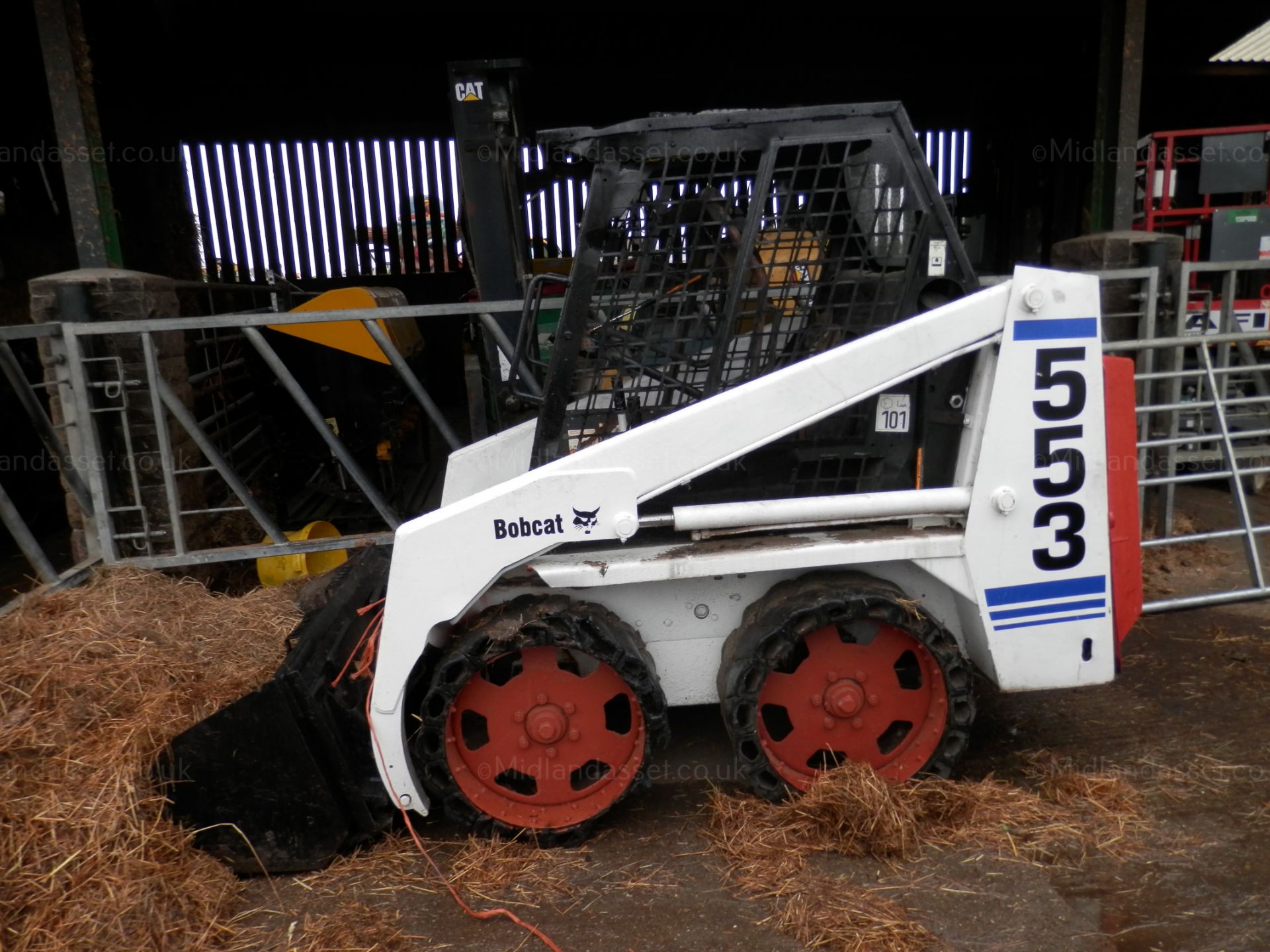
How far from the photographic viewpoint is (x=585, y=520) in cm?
275

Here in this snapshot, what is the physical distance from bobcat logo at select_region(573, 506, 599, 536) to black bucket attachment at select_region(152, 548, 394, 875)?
962 millimetres

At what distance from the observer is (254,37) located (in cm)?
927

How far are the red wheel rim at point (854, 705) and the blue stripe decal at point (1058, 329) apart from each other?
3.41ft

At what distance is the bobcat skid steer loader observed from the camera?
9.10 feet

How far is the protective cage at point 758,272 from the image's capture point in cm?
287

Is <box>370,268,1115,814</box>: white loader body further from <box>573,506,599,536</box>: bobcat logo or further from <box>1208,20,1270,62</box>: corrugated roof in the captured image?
<box>1208,20,1270,62</box>: corrugated roof

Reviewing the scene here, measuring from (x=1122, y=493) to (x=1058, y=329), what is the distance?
2.13 ft

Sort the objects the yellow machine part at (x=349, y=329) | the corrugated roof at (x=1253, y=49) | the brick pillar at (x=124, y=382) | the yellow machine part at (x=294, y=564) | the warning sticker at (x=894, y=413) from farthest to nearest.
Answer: the corrugated roof at (x=1253, y=49), the yellow machine part at (x=349, y=329), the yellow machine part at (x=294, y=564), the brick pillar at (x=124, y=382), the warning sticker at (x=894, y=413)

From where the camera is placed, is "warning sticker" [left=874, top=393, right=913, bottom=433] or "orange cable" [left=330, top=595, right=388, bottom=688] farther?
"warning sticker" [left=874, top=393, right=913, bottom=433]

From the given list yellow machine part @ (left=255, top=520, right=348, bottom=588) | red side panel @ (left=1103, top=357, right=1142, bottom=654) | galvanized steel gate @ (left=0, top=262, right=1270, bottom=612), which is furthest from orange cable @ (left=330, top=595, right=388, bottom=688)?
red side panel @ (left=1103, top=357, right=1142, bottom=654)

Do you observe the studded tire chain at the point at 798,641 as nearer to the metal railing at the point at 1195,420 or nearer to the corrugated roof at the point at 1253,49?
the metal railing at the point at 1195,420

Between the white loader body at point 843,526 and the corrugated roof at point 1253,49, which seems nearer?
the white loader body at point 843,526

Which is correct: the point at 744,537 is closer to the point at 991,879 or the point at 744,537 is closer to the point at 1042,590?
the point at 1042,590

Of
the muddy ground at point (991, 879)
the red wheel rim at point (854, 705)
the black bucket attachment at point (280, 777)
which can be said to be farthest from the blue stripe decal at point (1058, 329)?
the black bucket attachment at point (280, 777)
